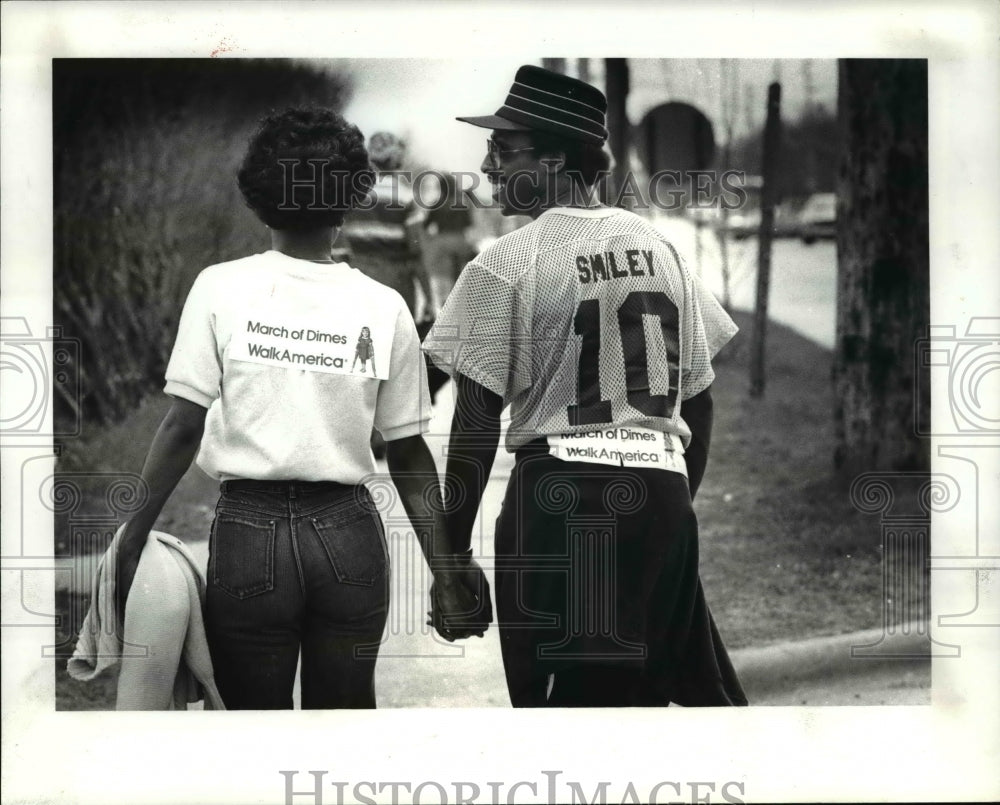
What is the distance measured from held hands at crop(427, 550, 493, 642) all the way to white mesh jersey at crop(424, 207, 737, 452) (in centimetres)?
50

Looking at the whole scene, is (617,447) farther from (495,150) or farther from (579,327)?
(495,150)

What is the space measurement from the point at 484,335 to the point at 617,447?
597 mm

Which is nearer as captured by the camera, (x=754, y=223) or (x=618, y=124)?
(x=618, y=124)

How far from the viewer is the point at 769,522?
4609 mm

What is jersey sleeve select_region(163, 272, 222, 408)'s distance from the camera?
3.86m

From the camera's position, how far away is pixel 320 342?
3.89 meters

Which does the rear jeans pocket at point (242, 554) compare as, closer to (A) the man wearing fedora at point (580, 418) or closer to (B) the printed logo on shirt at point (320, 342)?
(B) the printed logo on shirt at point (320, 342)

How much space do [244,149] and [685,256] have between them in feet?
5.26

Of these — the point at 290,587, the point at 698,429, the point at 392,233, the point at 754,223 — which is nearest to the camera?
the point at 290,587

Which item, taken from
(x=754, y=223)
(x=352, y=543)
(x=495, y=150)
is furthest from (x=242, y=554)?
(x=754, y=223)

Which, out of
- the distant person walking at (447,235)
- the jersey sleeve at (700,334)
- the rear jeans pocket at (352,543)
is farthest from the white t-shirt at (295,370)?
the jersey sleeve at (700,334)

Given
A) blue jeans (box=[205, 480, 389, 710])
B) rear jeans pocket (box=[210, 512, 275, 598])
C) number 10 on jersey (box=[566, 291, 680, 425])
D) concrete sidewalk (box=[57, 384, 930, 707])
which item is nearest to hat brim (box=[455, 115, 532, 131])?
number 10 on jersey (box=[566, 291, 680, 425])

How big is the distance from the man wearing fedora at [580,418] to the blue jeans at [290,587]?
54cm

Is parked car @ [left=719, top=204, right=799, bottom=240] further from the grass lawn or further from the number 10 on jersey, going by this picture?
the number 10 on jersey
